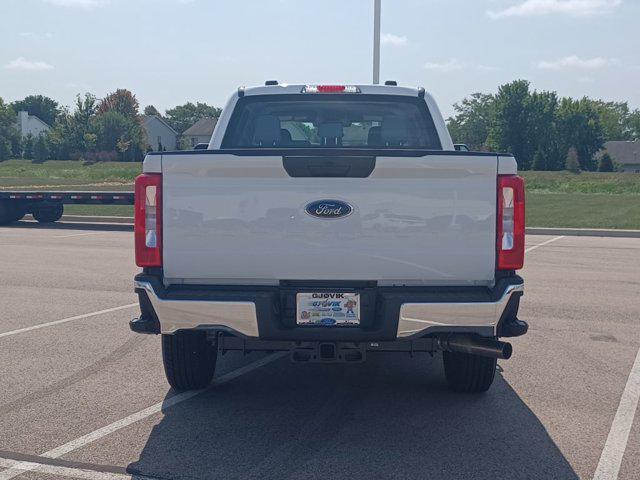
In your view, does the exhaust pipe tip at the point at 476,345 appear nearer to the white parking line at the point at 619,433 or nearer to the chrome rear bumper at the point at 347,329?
the chrome rear bumper at the point at 347,329

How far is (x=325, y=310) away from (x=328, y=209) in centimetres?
59

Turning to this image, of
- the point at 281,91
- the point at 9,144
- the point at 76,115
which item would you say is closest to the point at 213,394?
the point at 281,91

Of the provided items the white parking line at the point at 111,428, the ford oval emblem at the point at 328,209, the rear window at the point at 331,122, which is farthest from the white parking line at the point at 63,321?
the ford oval emblem at the point at 328,209

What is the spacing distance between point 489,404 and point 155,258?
254 cm

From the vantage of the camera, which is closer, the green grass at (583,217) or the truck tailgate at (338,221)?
the truck tailgate at (338,221)

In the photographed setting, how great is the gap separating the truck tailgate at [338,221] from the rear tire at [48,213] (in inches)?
726

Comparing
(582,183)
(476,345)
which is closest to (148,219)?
(476,345)

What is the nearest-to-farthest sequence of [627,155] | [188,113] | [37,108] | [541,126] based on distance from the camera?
[541,126] < [627,155] < [37,108] < [188,113]

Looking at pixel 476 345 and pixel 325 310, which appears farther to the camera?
pixel 476 345

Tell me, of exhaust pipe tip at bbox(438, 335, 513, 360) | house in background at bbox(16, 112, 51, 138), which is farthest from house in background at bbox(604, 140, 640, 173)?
exhaust pipe tip at bbox(438, 335, 513, 360)

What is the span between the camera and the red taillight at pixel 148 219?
485 centimetres

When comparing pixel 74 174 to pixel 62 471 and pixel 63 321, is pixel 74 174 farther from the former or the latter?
pixel 62 471

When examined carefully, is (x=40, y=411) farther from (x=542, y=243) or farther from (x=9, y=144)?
(x=9, y=144)

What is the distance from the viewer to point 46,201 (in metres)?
22.0
